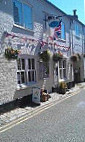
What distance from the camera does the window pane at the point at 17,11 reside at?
10.5 m

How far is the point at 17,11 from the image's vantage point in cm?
→ 1068

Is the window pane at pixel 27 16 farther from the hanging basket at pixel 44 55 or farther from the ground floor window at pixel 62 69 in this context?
the ground floor window at pixel 62 69

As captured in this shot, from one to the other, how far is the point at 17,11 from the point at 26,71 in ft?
10.7

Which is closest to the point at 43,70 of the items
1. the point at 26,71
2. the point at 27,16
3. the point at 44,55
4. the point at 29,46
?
the point at 44,55

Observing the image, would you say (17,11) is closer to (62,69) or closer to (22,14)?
(22,14)

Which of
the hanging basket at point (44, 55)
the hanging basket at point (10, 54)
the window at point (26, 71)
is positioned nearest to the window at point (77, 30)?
the hanging basket at point (44, 55)

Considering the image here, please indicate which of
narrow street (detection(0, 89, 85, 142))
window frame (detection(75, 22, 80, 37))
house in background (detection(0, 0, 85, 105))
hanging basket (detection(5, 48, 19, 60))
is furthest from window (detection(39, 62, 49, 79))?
window frame (detection(75, 22, 80, 37))

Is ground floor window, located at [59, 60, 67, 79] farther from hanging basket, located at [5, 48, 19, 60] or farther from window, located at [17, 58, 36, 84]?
hanging basket, located at [5, 48, 19, 60]

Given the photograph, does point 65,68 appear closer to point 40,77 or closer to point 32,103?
point 40,77

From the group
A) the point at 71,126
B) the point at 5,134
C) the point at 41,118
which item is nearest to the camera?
the point at 5,134

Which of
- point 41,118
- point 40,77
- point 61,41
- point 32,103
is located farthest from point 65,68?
point 41,118

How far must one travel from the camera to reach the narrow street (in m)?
5.71

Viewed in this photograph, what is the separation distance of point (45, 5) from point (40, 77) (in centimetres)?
494

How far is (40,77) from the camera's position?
12633 mm
